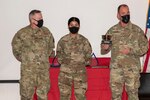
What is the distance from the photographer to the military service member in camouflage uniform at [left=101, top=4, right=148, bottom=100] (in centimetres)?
470

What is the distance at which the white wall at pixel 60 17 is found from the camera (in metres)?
5.28

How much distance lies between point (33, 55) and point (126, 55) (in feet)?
4.40

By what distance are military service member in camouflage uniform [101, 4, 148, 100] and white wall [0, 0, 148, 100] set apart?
2.09 ft

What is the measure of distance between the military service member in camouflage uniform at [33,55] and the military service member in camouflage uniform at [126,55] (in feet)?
2.93

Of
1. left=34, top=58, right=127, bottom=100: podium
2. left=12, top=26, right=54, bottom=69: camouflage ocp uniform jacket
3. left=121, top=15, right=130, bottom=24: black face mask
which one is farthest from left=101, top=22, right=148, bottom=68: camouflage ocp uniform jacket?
left=12, top=26, right=54, bottom=69: camouflage ocp uniform jacket

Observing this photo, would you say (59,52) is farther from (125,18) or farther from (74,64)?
(125,18)

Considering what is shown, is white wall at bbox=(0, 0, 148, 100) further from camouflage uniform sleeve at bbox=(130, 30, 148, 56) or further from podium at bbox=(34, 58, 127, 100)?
camouflage uniform sleeve at bbox=(130, 30, 148, 56)

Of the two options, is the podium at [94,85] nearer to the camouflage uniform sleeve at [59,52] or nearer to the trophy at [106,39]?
the camouflage uniform sleeve at [59,52]

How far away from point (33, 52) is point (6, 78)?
1005mm

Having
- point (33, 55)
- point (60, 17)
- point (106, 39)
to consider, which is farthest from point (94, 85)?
point (60, 17)

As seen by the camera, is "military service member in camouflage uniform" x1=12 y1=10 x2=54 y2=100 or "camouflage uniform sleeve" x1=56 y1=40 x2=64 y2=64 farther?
"camouflage uniform sleeve" x1=56 y1=40 x2=64 y2=64

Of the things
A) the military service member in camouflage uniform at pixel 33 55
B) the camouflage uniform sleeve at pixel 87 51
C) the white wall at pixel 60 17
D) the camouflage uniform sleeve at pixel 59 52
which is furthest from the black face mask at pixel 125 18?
the military service member in camouflage uniform at pixel 33 55

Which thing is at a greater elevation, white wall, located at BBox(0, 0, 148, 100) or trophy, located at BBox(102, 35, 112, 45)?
white wall, located at BBox(0, 0, 148, 100)

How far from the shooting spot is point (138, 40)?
4.71 metres
